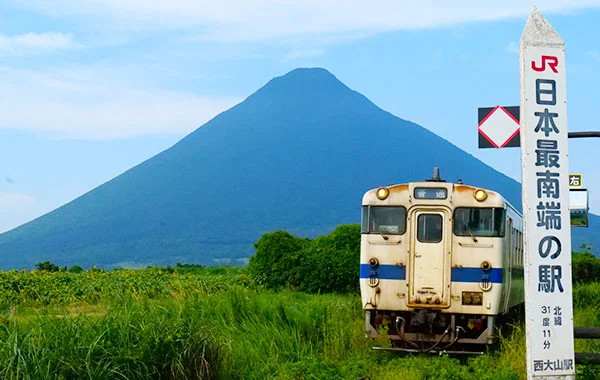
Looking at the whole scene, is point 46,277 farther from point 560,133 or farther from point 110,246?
point 110,246

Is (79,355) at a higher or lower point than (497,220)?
lower

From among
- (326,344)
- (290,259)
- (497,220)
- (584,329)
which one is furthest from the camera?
(290,259)

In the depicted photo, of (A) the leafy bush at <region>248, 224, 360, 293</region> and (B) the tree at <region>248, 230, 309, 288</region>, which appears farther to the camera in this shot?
(B) the tree at <region>248, 230, 309, 288</region>

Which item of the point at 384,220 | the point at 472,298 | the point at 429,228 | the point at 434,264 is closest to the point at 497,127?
the point at 429,228

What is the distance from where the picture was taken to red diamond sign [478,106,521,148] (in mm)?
17609

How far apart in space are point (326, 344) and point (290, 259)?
15636 millimetres

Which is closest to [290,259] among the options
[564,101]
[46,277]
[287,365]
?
[46,277]

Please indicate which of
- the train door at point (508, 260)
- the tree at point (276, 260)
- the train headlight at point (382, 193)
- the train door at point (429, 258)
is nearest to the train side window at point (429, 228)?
the train door at point (429, 258)

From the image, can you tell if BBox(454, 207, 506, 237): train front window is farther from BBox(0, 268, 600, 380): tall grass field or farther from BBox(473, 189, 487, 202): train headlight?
BBox(0, 268, 600, 380): tall grass field

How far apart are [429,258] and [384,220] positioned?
104 cm

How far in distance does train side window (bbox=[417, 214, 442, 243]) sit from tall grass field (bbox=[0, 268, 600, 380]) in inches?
82.2

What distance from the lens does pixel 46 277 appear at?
27672 millimetres

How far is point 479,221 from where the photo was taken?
53.0ft

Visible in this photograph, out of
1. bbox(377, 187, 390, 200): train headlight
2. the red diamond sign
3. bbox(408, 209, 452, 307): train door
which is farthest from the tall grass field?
the red diamond sign
